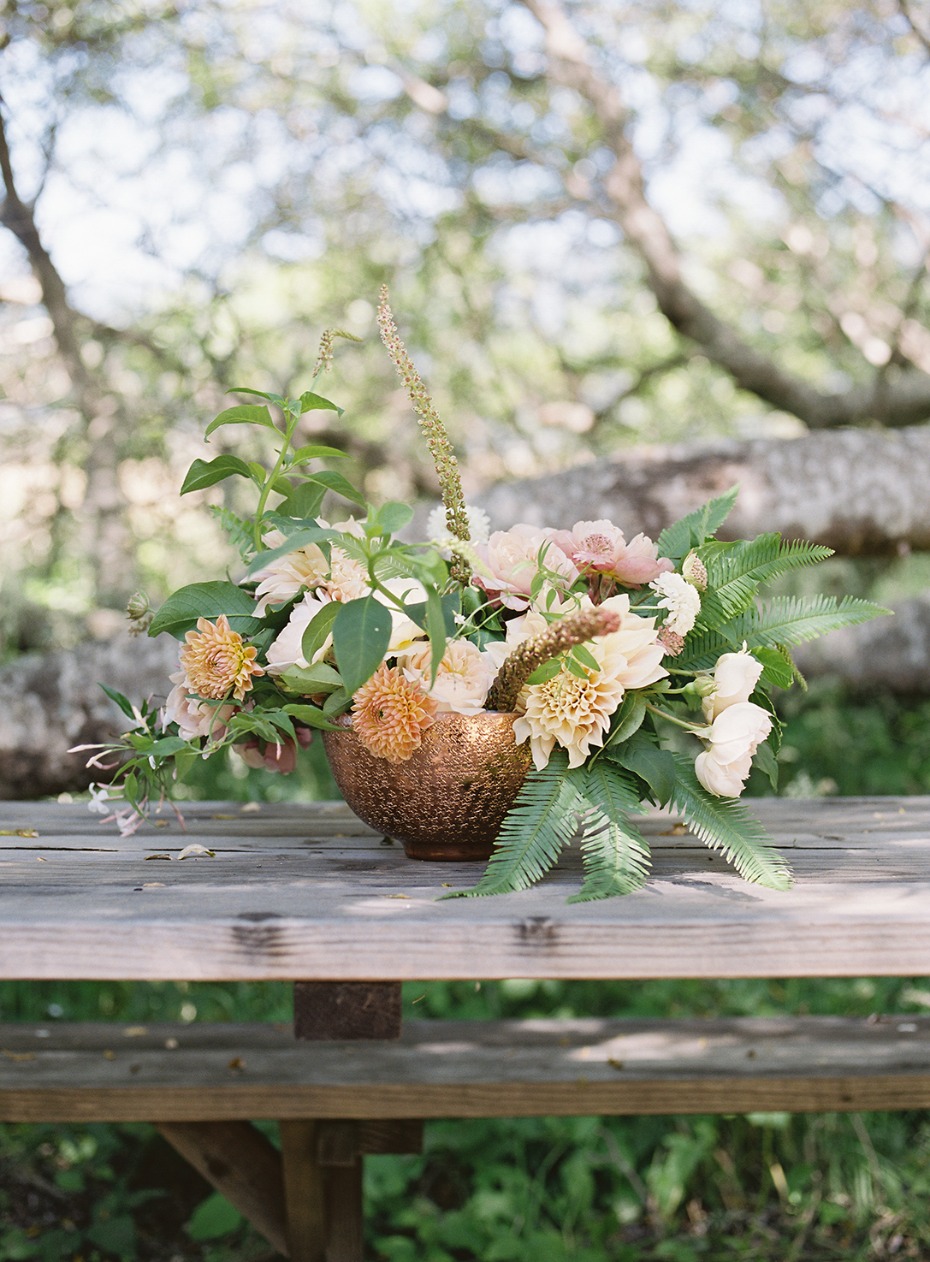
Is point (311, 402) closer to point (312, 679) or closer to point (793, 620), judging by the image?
point (312, 679)

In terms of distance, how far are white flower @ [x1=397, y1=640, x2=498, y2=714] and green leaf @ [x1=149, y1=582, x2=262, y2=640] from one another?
0.70ft

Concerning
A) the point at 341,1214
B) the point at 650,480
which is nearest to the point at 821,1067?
the point at 341,1214

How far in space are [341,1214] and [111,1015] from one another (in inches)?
45.1

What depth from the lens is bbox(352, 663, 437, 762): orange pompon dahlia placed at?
1020 mm

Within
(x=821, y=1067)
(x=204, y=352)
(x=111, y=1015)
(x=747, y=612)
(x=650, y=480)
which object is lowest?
(x=111, y=1015)

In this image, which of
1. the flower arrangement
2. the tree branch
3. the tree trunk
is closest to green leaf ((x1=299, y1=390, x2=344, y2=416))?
the flower arrangement

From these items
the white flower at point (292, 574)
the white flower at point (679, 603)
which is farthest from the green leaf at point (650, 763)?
the white flower at point (292, 574)

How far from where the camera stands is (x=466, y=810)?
1094 mm

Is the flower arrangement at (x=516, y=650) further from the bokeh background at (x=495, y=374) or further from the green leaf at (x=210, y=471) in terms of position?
the bokeh background at (x=495, y=374)

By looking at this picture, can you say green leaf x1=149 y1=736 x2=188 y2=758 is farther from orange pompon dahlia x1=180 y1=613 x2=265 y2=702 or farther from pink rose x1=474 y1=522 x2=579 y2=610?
pink rose x1=474 y1=522 x2=579 y2=610

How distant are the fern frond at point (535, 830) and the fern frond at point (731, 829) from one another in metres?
0.10

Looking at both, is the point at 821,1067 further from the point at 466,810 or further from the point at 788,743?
the point at 788,743

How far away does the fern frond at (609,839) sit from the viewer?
0.94 meters

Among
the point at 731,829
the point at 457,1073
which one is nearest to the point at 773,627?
the point at 731,829
